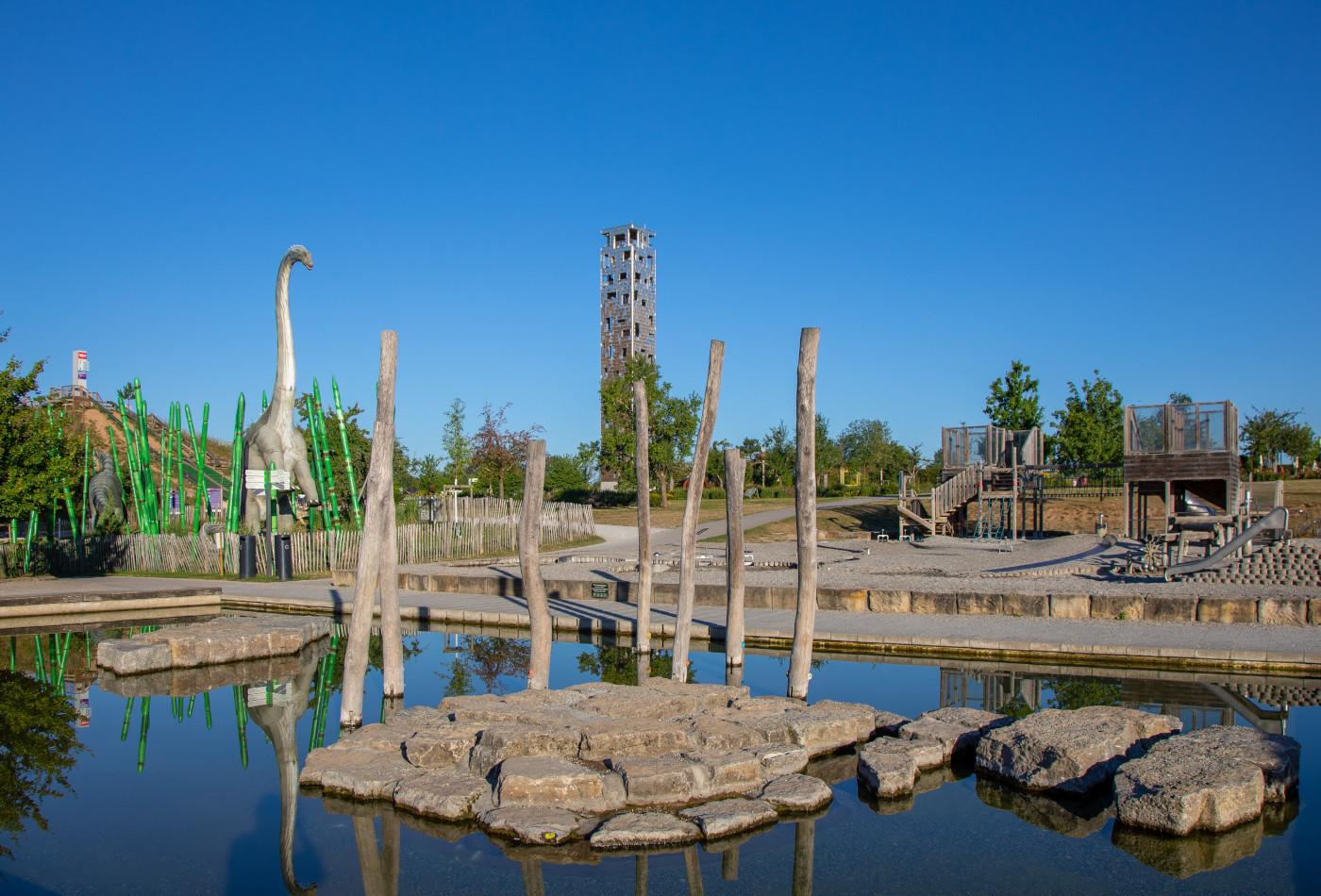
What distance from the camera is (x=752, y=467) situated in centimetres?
7400

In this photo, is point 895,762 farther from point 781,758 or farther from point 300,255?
point 300,255

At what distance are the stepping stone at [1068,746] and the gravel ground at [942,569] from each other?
7.16 m

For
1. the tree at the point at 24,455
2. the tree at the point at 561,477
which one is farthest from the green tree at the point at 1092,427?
the tree at the point at 24,455

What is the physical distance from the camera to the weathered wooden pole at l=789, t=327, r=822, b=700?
1072 centimetres

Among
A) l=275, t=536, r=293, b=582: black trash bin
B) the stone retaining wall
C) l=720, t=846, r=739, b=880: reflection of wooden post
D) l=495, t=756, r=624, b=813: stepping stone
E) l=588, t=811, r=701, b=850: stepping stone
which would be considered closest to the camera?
l=720, t=846, r=739, b=880: reflection of wooden post

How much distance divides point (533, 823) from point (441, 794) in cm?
89

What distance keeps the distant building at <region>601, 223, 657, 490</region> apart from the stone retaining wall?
244 feet

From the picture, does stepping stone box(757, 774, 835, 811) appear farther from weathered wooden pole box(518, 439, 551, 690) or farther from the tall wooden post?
the tall wooden post

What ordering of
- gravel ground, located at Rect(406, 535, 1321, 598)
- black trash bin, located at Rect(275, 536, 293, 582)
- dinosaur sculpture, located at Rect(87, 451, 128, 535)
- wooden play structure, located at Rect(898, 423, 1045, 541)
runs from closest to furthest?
1. gravel ground, located at Rect(406, 535, 1321, 598)
2. black trash bin, located at Rect(275, 536, 293, 582)
3. dinosaur sculpture, located at Rect(87, 451, 128, 535)
4. wooden play structure, located at Rect(898, 423, 1045, 541)

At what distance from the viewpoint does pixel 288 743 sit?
10.1 m

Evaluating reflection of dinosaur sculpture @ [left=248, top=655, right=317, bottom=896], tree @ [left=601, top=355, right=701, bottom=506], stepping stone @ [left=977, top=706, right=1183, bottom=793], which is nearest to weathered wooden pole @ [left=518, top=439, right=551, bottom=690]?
reflection of dinosaur sculpture @ [left=248, top=655, right=317, bottom=896]

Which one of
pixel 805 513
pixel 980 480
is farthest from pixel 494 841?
pixel 980 480

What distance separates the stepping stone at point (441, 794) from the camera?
7.59 metres

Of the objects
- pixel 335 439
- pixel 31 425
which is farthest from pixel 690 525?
pixel 335 439
